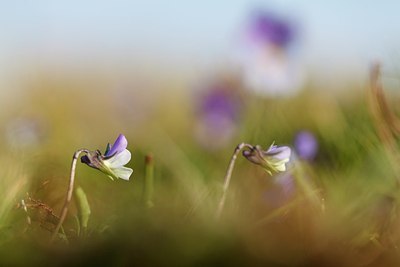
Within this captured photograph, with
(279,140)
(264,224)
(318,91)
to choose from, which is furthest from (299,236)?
(318,91)

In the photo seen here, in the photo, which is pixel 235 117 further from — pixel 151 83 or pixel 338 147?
pixel 151 83

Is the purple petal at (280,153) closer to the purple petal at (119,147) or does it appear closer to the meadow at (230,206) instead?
the meadow at (230,206)

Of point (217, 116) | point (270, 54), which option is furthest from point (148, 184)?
point (217, 116)

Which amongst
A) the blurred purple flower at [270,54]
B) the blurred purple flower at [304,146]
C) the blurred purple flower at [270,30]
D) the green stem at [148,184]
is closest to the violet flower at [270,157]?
the green stem at [148,184]

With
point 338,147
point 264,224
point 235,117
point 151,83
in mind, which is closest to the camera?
point 264,224

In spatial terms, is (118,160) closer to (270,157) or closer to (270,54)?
(270,157)
